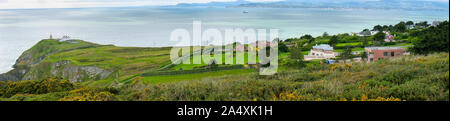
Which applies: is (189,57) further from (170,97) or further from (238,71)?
(170,97)

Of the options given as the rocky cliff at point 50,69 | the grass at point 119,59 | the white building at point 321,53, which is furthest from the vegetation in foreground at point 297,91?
the rocky cliff at point 50,69

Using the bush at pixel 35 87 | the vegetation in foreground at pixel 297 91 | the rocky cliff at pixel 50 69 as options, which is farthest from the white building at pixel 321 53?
the bush at pixel 35 87

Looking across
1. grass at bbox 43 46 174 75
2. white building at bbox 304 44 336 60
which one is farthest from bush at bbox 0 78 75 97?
grass at bbox 43 46 174 75

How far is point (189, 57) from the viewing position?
110ft

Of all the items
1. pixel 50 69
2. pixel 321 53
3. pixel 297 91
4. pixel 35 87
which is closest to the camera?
pixel 297 91

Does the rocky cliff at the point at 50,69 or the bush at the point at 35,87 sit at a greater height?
the bush at the point at 35,87

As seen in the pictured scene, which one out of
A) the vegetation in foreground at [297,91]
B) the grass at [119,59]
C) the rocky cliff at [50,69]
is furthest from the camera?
the grass at [119,59]

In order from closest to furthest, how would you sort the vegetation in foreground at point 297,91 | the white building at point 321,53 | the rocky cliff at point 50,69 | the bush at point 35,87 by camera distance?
the vegetation in foreground at point 297,91
the bush at point 35,87
the white building at point 321,53
the rocky cliff at point 50,69

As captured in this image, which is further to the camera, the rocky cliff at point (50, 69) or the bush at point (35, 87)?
the rocky cliff at point (50, 69)

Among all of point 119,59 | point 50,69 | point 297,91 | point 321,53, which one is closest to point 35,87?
point 297,91

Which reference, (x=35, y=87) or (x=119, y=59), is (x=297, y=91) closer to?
(x=35, y=87)

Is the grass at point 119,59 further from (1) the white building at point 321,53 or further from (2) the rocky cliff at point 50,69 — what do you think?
(1) the white building at point 321,53
